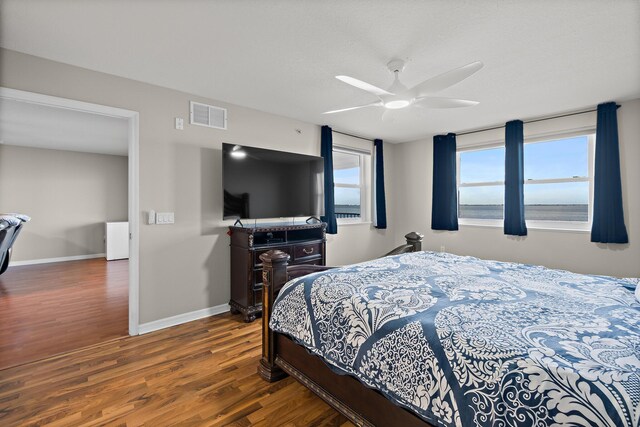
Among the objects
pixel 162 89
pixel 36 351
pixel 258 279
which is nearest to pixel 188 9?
pixel 162 89

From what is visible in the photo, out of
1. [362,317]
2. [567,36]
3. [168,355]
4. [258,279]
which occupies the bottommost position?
[168,355]

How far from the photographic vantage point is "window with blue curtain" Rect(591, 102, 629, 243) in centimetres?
335

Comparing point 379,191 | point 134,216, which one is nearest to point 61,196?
point 134,216

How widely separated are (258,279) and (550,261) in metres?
3.91

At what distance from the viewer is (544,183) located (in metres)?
4.07

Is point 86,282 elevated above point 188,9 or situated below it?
below

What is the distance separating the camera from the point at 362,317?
1.43 meters

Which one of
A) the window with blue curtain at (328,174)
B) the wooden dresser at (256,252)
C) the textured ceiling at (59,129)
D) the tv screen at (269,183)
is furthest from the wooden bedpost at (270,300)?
the textured ceiling at (59,129)

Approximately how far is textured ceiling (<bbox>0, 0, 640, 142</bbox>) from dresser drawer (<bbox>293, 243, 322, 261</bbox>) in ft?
5.82

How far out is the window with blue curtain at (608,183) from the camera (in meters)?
3.35

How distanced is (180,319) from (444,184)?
435 cm

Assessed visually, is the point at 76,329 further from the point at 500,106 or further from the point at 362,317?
the point at 500,106

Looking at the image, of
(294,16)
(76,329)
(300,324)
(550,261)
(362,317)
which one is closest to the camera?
(362,317)

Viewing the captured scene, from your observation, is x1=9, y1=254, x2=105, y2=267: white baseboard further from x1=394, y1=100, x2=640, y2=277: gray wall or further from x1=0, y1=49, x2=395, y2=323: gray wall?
x1=394, y1=100, x2=640, y2=277: gray wall
